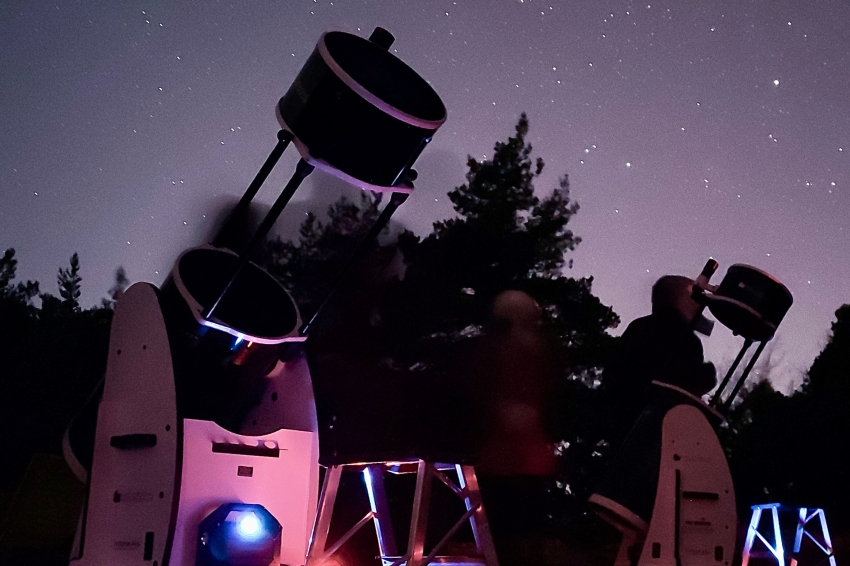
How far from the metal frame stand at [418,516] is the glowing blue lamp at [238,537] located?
612 millimetres

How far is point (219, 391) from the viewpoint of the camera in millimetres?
3064

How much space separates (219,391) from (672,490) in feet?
7.30

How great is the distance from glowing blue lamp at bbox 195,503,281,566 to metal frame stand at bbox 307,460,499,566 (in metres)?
0.61

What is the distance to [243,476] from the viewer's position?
9.35 feet

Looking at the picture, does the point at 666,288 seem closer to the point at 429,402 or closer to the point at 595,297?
the point at 429,402

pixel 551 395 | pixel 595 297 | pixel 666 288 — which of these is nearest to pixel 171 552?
pixel 666 288

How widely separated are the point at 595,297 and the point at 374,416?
135 inches

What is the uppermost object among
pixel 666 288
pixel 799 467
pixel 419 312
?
pixel 666 288

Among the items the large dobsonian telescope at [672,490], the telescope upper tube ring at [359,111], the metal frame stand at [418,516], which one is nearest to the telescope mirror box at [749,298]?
the large dobsonian telescope at [672,490]

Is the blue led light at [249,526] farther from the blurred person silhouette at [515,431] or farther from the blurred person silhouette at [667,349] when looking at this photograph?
the blurred person silhouette at [515,431]

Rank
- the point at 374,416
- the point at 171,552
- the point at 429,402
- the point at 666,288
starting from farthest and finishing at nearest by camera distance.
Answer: the point at 429,402 → the point at 374,416 → the point at 666,288 → the point at 171,552

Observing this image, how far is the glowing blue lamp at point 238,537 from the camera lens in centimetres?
266

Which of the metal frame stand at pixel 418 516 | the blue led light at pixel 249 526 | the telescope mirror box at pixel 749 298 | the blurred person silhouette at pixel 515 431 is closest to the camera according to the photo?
the blue led light at pixel 249 526

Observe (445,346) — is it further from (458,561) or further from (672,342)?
(458,561)
